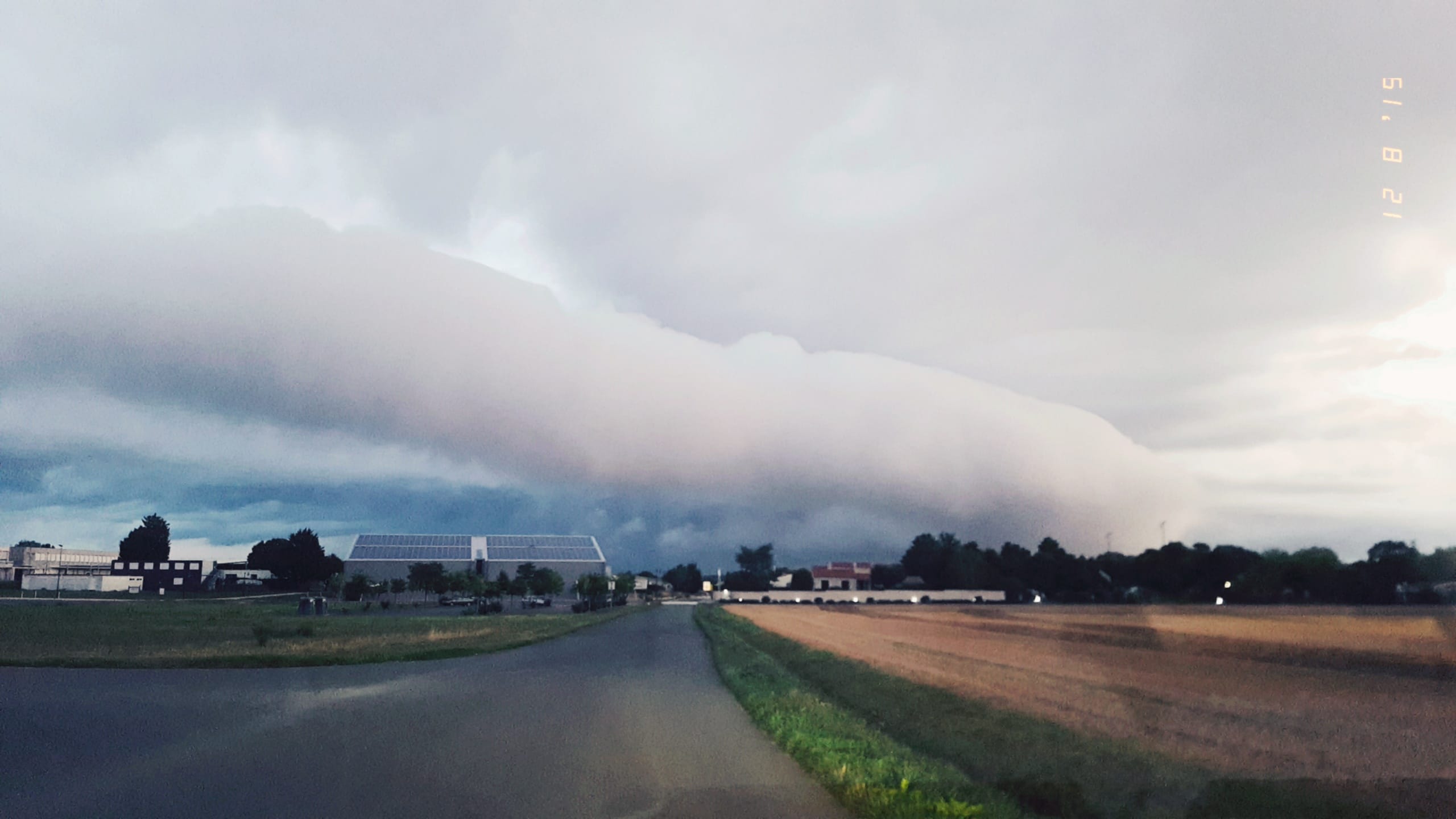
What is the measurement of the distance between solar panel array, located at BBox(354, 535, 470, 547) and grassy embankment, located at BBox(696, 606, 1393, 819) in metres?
128

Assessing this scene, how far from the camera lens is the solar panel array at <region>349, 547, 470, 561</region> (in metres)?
134

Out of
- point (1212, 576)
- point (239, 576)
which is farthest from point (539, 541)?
point (1212, 576)

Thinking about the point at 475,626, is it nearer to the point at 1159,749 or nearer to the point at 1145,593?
the point at 1159,749

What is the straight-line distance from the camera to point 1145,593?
103 meters

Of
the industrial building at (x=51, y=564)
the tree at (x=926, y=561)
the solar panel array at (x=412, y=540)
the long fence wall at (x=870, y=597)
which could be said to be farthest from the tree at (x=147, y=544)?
the tree at (x=926, y=561)

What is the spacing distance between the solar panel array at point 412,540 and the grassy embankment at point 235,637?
6737cm

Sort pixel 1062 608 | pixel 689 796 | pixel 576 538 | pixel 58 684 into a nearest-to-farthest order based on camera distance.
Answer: pixel 689 796 < pixel 58 684 < pixel 1062 608 < pixel 576 538

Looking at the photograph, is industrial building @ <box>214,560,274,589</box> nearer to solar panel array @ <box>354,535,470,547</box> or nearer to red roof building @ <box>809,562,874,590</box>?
solar panel array @ <box>354,535,470,547</box>

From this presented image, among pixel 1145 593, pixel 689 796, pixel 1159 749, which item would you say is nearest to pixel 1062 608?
pixel 1145 593

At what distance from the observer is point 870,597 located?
167 m

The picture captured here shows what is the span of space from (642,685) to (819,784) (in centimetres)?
1367

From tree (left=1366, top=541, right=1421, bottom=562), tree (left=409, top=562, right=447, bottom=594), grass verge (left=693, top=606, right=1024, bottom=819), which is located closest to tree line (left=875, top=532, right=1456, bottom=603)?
tree (left=1366, top=541, right=1421, bottom=562)

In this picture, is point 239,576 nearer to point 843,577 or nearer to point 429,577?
point 429,577

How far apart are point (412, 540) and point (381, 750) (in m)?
137
